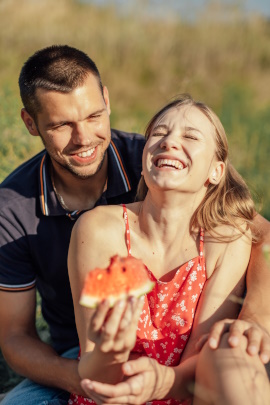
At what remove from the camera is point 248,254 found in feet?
10.9

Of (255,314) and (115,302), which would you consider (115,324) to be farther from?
(255,314)

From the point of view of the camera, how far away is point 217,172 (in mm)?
3385

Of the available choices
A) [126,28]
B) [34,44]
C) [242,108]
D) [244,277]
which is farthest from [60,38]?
[244,277]

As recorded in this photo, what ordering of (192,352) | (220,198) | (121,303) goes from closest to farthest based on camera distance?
(121,303)
(192,352)
(220,198)

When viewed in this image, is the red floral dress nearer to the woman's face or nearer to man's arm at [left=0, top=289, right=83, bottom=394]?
man's arm at [left=0, top=289, right=83, bottom=394]

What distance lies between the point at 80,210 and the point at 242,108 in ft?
25.8

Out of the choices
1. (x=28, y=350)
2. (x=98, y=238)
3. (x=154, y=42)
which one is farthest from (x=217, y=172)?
(x=154, y=42)

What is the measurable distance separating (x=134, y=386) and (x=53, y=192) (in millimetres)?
1673

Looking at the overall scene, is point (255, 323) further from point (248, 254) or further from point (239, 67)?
point (239, 67)

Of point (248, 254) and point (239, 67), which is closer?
point (248, 254)

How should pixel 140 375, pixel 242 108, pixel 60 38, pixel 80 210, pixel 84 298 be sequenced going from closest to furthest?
1. pixel 84 298
2. pixel 140 375
3. pixel 80 210
4. pixel 242 108
5. pixel 60 38

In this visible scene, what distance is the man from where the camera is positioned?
3672 mm

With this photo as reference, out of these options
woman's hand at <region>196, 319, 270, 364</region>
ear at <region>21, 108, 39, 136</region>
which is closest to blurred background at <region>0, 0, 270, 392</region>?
ear at <region>21, 108, 39, 136</region>

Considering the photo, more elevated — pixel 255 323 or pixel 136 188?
pixel 136 188
